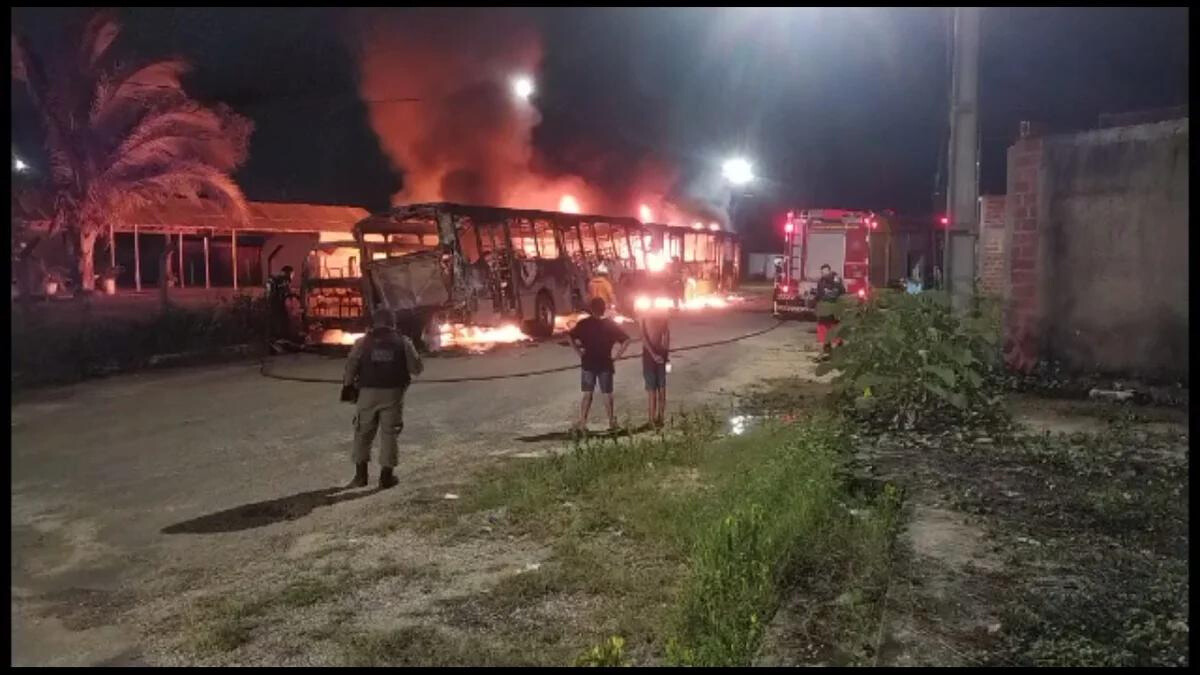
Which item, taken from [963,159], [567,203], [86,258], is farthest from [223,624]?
[567,203]

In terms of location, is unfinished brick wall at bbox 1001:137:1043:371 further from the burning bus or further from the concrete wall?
the burning bus

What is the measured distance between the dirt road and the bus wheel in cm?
504

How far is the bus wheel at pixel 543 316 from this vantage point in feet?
61.2

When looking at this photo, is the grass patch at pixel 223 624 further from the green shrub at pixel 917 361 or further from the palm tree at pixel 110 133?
the palm tree at pixel 110 133

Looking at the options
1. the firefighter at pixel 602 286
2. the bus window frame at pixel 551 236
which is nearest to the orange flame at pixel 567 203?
the firefighter at pixel 602 286

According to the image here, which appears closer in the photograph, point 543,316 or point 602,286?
point 543,316

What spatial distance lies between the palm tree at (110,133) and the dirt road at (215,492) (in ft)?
41.3

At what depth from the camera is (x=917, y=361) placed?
820cm

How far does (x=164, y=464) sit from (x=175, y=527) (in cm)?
197

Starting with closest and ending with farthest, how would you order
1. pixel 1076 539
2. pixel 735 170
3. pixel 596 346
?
pixel 1076 539 → pixel 596 346 → pixel 735 170

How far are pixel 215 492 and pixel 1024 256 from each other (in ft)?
27.7

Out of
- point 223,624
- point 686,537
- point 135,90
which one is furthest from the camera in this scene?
point 135,90

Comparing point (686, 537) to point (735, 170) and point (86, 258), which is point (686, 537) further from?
point (735, 170)

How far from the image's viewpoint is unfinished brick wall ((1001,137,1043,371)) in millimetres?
10422
